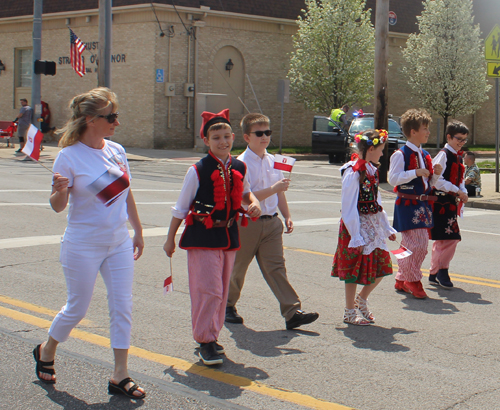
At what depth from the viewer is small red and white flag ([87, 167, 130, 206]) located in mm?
3949

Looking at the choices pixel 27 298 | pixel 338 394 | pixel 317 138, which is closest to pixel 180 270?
pixel 27 298

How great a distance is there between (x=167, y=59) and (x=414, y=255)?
23264 mm

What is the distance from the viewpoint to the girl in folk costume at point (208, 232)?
4.60 m

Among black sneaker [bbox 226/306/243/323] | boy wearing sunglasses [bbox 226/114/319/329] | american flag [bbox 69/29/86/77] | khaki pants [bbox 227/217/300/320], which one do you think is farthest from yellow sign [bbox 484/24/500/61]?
american flag [bbox 69/29/86/77]

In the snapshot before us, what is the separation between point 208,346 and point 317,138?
66.5 ft

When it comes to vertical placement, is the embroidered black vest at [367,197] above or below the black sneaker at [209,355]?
above

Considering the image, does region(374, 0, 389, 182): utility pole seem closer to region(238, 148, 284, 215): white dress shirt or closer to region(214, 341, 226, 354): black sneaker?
region(238, 148, 284, 215): white dress shirt

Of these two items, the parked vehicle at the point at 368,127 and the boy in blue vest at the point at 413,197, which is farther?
the parked vehicle at the point at 368,127

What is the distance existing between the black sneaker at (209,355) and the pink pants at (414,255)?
2707 millimetres

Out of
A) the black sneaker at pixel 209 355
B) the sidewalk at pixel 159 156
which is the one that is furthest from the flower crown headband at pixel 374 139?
the sidewalk at pixel 159 156

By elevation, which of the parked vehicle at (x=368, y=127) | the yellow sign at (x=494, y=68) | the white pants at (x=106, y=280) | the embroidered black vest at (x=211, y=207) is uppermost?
the yellow sign at (x=494, y=68)

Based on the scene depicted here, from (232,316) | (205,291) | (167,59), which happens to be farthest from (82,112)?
(167,59)

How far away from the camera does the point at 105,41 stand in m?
19.9

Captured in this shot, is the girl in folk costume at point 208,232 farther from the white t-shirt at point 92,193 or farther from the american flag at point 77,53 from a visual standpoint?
the american flag at point 77,53
